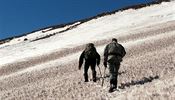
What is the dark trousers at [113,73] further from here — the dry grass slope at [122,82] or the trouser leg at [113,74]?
the dry grass slope at [122,82]

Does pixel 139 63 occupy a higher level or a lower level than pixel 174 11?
lower

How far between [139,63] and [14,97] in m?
7.84

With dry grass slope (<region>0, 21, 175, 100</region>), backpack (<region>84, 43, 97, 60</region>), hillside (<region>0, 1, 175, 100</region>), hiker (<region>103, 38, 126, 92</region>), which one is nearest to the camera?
dry grass slope (<region>0, 21, 175, 100</region>)

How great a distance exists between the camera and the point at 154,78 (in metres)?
21.2

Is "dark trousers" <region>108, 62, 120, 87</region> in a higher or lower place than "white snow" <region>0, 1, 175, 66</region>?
lower

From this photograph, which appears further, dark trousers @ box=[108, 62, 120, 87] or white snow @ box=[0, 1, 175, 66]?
white snow @ box=[0, 1, 175, 66]

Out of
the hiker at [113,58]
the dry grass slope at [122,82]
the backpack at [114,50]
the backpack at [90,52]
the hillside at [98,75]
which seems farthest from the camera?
the backpack at [90,52]

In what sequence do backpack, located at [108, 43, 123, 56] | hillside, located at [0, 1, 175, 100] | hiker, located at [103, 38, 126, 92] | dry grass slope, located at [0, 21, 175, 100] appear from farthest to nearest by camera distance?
backpack, located at [108, 43, 123, 56] < hiker, located at [103, 38, 126, 92] < hillside, located at [0, 1, 175, 100] < dry grass slope, located at [0, 21, 175, 100]

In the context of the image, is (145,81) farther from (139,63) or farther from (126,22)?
(126,22)

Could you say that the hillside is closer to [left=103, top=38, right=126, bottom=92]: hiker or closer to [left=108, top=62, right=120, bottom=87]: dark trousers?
[left=108, top=62, right=120, bottom=87]: dark trousers

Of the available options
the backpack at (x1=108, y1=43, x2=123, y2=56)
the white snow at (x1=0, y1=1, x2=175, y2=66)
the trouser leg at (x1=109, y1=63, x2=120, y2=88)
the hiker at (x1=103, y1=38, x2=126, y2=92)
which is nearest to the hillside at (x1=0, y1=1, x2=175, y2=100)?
the white snow at (x1=0, y1=1, x2=175, y2=66)

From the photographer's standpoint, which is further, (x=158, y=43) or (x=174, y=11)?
(x=174, y=11)

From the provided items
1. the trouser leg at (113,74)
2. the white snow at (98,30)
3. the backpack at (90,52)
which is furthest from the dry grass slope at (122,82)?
the white snow at (98,30)

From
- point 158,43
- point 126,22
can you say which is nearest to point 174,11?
point 126,22
